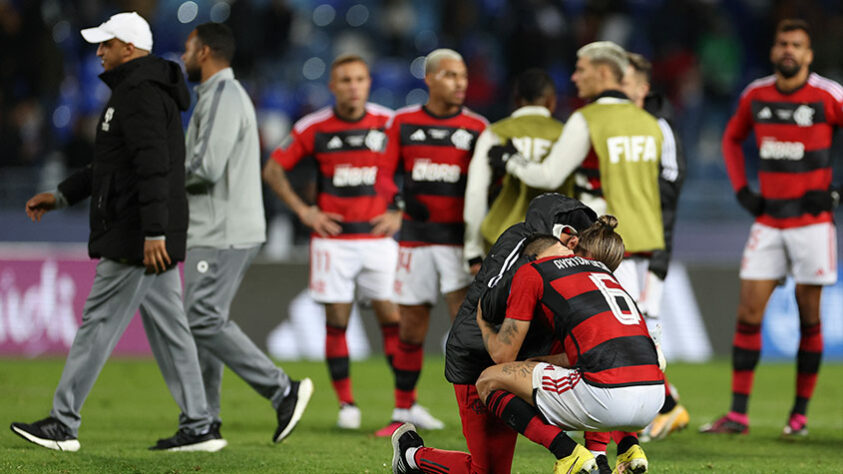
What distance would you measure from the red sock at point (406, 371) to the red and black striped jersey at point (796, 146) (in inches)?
110

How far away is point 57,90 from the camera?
54.4ft

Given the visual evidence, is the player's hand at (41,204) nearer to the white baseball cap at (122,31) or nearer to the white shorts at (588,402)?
the white baseball cap at (122,31)

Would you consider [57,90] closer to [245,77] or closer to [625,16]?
[245,77]

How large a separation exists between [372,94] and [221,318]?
34.1ft

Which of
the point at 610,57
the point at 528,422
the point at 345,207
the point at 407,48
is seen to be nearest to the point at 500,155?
the point at 610,57

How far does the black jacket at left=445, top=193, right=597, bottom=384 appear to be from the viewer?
567cm

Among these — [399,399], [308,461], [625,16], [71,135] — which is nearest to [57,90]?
[71,135]

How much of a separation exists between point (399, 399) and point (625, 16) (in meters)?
11.6

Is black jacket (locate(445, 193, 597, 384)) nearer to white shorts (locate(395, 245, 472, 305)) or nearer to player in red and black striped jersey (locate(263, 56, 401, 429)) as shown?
white shorts (locate(395, 245, 472, 305))

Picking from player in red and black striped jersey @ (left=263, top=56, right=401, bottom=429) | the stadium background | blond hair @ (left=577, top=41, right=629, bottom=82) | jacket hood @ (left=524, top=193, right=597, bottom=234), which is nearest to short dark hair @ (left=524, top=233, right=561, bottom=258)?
jacket hood @ (left=524, top=193, right=597, bottom=234)

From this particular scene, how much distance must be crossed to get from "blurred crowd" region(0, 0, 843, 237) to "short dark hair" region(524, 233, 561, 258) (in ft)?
33.9

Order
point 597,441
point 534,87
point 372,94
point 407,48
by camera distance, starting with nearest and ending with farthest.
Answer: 1. point 597,441
2. point 534,87
3. point 372,94
4. point 407,48

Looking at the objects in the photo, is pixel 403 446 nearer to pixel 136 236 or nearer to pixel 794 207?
pixel 136 236

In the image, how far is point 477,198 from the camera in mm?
8000
